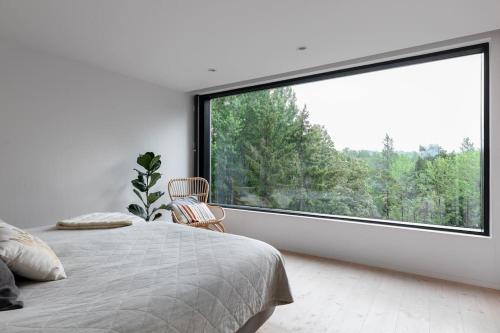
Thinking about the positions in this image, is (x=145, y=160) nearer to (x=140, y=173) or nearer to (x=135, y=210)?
(x=140, y=173)

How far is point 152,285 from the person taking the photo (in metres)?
1.22

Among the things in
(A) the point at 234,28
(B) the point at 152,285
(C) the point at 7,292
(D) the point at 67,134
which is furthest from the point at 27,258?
(D) the point at 67,134

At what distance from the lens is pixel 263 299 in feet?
5.25

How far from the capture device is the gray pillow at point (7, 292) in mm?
1025

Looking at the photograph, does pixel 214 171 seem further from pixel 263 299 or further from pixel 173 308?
pixel 173 308

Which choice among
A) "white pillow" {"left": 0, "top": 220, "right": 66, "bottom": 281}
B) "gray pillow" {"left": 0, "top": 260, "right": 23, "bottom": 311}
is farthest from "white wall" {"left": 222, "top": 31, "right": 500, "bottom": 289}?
"gray pillow" {"left": 0, "top": 260, "right": 23, "bottom": 311}

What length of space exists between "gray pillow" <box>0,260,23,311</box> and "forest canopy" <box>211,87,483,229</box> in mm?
3186

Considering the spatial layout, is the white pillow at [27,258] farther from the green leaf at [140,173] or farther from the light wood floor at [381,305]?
the green leaf at [140,173]

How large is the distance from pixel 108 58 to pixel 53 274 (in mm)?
2672

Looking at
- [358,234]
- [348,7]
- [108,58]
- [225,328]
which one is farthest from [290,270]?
[108,58]

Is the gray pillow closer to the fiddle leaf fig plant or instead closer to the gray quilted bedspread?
the gray quilted bedspread

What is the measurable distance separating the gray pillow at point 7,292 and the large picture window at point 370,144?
3161 millimetres

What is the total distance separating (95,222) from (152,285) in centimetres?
129

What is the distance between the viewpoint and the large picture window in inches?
111
